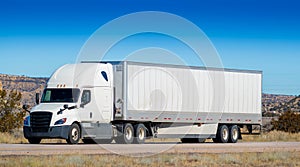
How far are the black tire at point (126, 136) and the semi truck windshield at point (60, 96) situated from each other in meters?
3.31

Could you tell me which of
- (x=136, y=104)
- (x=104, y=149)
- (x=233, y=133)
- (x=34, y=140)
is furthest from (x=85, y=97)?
(x=233, y=133)

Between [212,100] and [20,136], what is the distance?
463 inches

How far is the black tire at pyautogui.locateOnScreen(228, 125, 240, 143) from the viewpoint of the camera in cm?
4184

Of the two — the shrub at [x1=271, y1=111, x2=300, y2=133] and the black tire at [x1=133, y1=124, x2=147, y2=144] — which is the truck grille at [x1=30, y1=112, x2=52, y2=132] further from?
the shrub at [x1=271, y1=111, x2=300, y2=133]

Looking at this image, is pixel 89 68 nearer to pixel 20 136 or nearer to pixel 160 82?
pixel 160 82

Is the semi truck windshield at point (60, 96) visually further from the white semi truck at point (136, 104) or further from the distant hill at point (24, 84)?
the distant hill at point (24, 84)

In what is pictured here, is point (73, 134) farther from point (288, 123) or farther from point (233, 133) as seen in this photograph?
point (288, 123)

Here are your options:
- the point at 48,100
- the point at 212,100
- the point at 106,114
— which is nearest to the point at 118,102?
the point at 106,114

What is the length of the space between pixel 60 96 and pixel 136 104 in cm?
403

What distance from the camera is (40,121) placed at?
109 feet

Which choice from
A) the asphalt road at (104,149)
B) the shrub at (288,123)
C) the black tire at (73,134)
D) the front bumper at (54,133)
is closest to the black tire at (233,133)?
the asphalt road at (104,149)

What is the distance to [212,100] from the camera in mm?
40156

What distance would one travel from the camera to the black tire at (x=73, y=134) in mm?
33438

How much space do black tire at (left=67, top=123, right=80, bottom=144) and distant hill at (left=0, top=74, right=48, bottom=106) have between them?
92890mm
